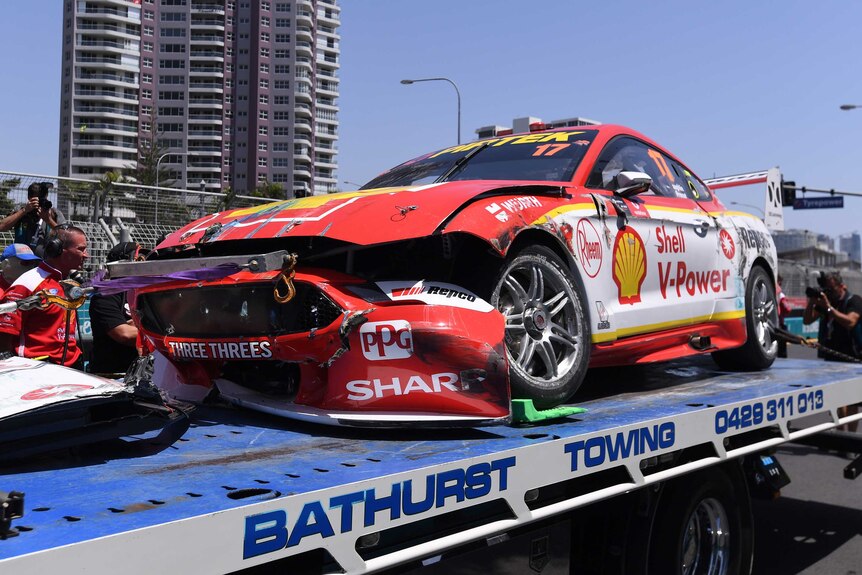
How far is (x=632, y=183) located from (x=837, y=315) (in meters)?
4.82

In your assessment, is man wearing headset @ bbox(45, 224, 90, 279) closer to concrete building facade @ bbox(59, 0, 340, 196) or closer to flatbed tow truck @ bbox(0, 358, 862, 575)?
flatbed tow truck @ bbox(0, 358, 862, 575)

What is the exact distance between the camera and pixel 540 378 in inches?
149

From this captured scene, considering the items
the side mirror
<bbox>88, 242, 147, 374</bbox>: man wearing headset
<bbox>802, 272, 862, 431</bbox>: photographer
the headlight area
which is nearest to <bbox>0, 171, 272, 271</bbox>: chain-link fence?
<bbox>88, 242, 147, 374</bbox>: man wearing headset

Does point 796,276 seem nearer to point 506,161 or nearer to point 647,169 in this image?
point 647,169

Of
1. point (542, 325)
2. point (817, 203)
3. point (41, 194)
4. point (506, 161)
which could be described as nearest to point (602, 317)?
point (542, 325)

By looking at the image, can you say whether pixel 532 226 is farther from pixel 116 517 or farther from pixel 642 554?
pixel 116 517

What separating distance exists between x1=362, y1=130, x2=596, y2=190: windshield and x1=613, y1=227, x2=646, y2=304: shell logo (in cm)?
43

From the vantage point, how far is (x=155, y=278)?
340 cm

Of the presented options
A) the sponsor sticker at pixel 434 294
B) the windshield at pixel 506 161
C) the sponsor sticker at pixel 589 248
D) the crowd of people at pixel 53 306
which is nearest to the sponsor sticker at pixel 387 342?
the sponsor sticker at pixel 434 294

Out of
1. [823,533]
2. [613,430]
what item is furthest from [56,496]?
[823,533]

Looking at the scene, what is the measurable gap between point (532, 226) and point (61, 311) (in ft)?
8.39

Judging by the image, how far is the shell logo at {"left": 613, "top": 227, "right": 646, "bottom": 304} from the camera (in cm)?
440

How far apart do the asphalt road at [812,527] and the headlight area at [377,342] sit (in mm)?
2948

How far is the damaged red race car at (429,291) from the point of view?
3205 millimetres
